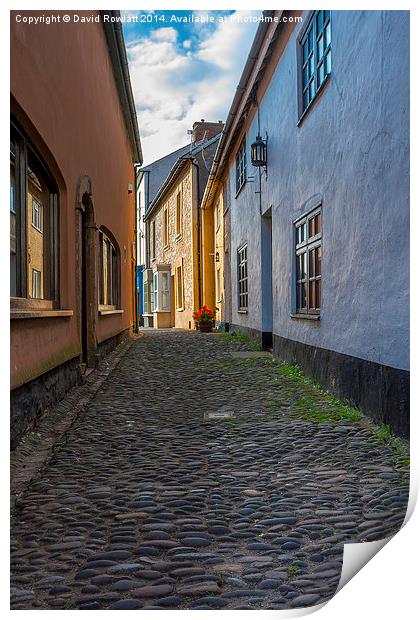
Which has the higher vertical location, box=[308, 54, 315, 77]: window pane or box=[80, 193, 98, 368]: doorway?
box=[308, 54, 315, 77]: window pane

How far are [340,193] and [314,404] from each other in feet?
5.55

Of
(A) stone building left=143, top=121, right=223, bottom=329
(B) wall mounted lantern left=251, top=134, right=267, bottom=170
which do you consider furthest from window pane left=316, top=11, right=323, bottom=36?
(A) stone building left=143, top=121, right=223, bottom=329

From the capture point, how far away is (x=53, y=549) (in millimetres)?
2244

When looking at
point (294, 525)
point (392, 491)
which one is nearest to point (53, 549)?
point (294, 525)

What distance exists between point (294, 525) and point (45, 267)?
3.20 m

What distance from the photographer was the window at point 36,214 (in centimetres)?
453

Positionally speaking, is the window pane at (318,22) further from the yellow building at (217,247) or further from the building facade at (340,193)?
the yellow building at (217,247)

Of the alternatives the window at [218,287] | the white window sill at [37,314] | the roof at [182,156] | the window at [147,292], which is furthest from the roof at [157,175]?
the white window sill at [37,314]

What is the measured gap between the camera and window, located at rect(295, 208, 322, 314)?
6.04m

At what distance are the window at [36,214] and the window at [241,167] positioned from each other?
6834 mm

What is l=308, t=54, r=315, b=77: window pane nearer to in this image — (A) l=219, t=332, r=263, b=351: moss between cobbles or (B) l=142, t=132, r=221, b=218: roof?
(A) l=219, t=332, r=263, b=351: moss between cobbles

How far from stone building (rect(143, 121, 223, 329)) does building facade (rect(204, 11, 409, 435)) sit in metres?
7.36
